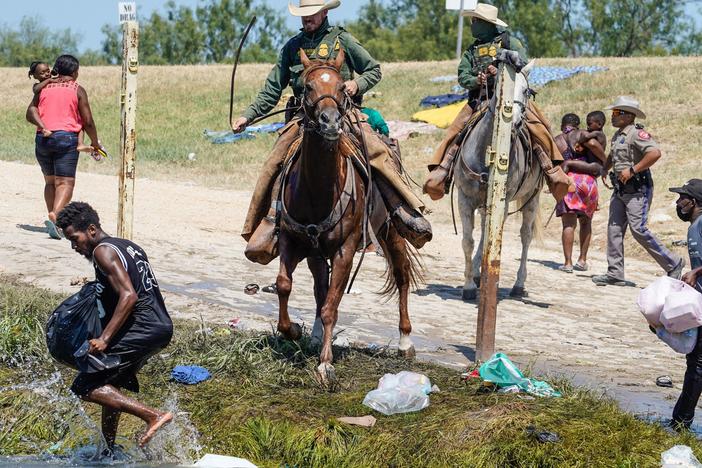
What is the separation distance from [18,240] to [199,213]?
540 centimetres

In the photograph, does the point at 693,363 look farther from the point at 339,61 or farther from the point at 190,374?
the point at 190,374

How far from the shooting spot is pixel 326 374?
8297 millimetres

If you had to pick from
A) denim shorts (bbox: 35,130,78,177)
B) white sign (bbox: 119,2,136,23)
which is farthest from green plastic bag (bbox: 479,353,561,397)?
denim shorts (bbox: 35,130,78,177)

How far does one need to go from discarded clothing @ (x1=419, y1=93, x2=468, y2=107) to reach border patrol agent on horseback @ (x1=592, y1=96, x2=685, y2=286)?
16.7m

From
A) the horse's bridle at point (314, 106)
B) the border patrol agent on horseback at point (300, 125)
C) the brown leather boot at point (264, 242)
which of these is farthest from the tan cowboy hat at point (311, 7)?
the brown leather boot at point (264, 242)

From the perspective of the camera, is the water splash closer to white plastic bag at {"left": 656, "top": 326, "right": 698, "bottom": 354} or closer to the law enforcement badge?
white plastic bag at {"left": 656, "top": 326, "right": 698, "bottom": 354}

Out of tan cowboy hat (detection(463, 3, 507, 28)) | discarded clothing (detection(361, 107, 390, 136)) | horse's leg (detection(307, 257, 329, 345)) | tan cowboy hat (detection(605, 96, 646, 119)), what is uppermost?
tan cowboy hat (detection(463, 3, 507, 28))

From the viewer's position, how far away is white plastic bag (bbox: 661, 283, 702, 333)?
738 centimetres

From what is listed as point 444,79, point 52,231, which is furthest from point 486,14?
point 444,79

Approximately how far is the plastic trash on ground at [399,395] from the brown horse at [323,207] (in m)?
0.52

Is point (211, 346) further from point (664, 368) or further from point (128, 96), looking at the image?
point (664, 368)

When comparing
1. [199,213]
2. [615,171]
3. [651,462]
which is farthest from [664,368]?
[199,213]

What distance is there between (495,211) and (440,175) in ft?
12.8

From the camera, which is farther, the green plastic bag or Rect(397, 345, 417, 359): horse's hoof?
Rect(397, 345, 417, 359): horse's hoof
